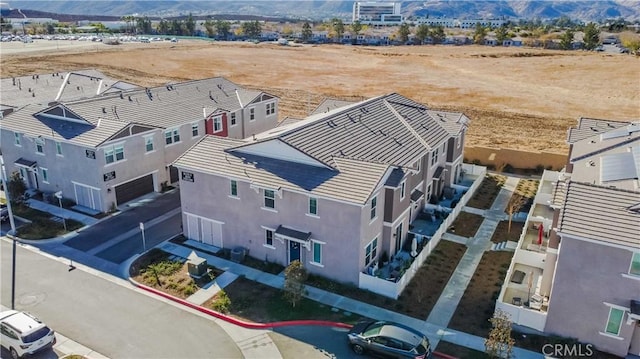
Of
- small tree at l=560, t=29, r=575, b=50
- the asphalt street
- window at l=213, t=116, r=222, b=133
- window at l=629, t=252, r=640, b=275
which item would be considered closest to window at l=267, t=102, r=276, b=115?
window at l=213, t=116, r=222, b=133

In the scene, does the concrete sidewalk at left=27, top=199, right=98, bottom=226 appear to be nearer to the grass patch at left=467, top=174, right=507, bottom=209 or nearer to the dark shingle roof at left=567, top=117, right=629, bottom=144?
the grass patch at left=467, top=174, right=507, bottom=209

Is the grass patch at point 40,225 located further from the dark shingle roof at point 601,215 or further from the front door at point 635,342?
the front door at point 635,342

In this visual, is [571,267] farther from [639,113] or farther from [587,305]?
[639,113]

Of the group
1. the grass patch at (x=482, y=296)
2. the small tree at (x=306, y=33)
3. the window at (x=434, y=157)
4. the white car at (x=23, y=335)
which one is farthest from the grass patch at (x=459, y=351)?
the small tree at (x=306, y=33)

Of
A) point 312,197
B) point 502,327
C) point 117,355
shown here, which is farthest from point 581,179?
point 117,355

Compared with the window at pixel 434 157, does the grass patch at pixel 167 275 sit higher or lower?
lower

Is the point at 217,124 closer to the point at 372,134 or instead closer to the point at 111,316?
the point at 372,134
